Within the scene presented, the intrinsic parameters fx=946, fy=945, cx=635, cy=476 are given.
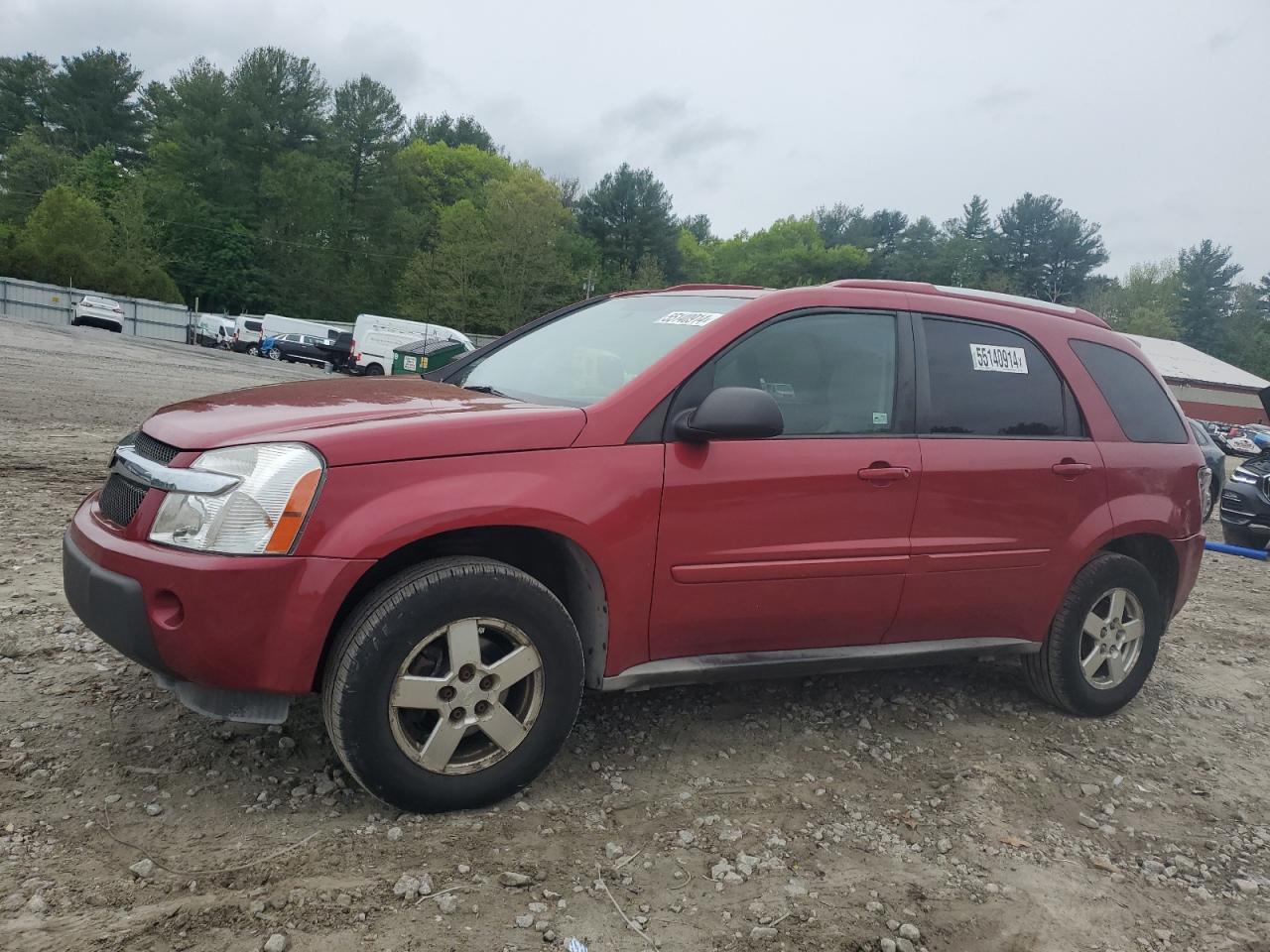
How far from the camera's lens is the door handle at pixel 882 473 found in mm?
3465

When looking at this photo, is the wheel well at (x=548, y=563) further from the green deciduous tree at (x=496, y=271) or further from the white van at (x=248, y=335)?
the green deciduous tree at (x=496, y=271)

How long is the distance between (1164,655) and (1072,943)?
3.50 meters

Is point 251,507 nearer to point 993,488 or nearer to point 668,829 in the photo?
point 668,829

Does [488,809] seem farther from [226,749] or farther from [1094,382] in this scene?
[1094,382]

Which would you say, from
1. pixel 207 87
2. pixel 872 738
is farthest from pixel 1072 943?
pixel 207 87

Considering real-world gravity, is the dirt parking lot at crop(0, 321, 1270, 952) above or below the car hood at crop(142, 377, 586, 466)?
below

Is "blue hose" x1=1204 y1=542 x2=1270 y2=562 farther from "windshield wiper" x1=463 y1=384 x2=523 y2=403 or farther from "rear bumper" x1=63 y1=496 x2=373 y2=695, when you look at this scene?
"rear bumper" x1=63 y1=496 x2=373 y2=695

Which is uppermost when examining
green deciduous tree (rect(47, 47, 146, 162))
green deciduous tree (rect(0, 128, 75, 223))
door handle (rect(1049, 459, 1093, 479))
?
green deciduous tree (rect(47, 47, 146, 162))

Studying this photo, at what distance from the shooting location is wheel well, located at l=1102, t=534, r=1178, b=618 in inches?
174

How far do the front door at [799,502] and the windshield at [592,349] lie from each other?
0.25m

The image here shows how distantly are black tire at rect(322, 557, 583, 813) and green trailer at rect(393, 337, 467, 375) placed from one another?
21.6 m

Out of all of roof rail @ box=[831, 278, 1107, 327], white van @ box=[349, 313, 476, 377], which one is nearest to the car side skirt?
roof rail @ box=[831, 278, 1107, 327]

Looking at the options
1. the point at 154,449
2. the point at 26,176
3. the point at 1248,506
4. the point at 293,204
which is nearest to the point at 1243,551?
the point at 1248,506

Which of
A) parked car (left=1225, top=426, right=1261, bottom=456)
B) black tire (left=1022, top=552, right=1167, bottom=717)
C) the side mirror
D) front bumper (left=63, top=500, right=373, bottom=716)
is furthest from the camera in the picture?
parked car (left=1225, top=426, right=1261, bottom=456)
